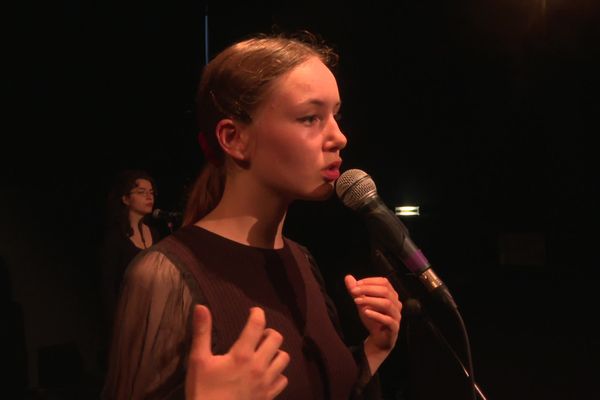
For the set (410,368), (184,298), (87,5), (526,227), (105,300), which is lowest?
(410,368)

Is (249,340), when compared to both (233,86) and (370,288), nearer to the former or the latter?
(370,288)

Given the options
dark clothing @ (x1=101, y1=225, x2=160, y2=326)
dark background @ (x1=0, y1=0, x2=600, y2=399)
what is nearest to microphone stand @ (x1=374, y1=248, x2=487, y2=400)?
dark background @ (x1=0, y1=0, x2=600, y2=399)

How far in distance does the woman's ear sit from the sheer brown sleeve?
0.79 feet

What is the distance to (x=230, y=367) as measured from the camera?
2.41ft

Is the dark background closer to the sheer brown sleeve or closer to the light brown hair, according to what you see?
the light brown hair

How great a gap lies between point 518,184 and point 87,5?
230 centimetres

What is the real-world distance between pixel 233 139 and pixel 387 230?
12.7 inches

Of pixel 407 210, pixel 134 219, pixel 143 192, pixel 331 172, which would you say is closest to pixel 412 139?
pixel 407 210

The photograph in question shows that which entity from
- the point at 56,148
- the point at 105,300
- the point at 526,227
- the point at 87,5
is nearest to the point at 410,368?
the point at 526,227

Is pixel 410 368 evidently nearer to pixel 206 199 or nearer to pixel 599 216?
pixel 599 216

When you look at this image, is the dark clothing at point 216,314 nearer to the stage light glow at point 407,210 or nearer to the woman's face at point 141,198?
the stage light glow at point 407,210

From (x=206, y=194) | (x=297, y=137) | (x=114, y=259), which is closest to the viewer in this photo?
(x=297, y=137)

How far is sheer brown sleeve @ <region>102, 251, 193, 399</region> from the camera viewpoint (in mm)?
830

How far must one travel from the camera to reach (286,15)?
9.46 ft
